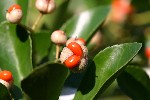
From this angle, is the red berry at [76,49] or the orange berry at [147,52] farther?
the orange berry at [147,52]

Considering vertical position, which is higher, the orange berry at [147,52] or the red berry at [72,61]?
the red berry at [72,61]

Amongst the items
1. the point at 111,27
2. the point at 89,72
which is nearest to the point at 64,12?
the point at 111,27

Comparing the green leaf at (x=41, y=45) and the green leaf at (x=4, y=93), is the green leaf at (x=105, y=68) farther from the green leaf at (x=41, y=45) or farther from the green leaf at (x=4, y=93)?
the green leaf at (x=41, y=45)

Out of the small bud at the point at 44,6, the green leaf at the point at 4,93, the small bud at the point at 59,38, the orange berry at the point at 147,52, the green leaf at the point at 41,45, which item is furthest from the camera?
the orange berry at the point at 147,52

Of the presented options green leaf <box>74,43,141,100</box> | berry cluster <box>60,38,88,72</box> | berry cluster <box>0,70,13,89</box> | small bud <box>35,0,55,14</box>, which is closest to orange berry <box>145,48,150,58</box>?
small bud <box>35,0,55,14</box>

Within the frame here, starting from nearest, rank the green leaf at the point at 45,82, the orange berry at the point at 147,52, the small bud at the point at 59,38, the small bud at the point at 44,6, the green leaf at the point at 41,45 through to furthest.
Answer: the green leaf at the point at 45,82
the small bud at the point at 59,38
the small bud at the point at 44,6
the green leaf at the point at 41,45
the orange berry at the point at 147,52

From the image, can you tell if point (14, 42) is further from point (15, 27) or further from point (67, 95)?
point (67, 95)

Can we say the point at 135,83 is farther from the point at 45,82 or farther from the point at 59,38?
the point at 45,82

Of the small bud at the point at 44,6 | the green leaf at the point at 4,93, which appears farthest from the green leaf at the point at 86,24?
the green leaf at the point at 4,93
